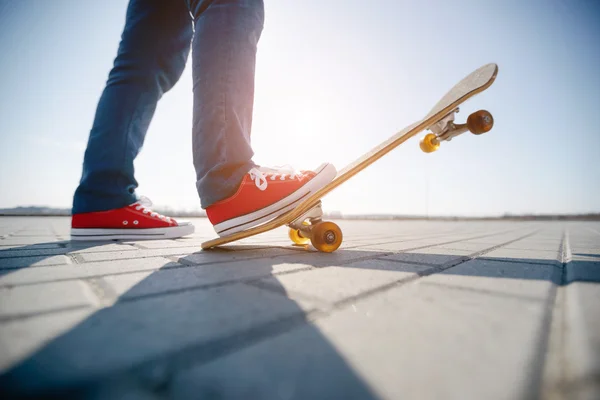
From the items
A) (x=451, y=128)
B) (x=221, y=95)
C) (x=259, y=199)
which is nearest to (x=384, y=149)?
(x=451, y=128)

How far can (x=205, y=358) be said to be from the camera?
0.39 m

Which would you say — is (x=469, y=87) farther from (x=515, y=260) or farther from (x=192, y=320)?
(x=192, y=320)

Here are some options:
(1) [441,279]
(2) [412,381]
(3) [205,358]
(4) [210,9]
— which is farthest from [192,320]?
(4) [210,9]

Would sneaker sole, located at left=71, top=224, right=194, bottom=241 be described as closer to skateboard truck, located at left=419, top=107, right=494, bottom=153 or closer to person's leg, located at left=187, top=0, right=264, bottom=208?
person's leg, located at left=187, top=0, right=264, bottom=208

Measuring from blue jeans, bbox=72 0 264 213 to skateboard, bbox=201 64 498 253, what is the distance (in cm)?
32

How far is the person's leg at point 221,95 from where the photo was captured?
1339 millimetres

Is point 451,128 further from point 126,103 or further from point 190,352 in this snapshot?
point 126,103

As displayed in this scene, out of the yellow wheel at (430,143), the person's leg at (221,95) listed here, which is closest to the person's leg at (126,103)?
the person's leg at (221,95)

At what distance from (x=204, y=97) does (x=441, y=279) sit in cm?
122

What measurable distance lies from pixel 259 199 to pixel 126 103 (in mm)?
1227

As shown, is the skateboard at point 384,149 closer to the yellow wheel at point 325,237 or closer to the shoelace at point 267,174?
the yellow wheel at point 325,237

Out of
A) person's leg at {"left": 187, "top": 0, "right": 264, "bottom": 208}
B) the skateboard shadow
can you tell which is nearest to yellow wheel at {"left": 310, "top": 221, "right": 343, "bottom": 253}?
person's leg at {"left": 187, "top": 0, "right": 264, "bottom": 208}

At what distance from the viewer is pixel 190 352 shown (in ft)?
1.32

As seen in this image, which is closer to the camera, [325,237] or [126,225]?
[325,237]
